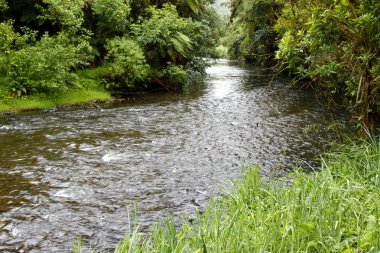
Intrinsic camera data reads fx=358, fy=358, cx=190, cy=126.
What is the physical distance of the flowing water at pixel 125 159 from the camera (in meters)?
4.53

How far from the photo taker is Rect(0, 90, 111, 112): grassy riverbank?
37.4 ft

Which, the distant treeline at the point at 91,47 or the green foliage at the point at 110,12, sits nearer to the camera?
the distant treeline at the point at 91,47

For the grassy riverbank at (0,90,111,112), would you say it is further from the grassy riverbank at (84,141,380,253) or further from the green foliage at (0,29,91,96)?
the grassy riverbank at (84,141,380,253)

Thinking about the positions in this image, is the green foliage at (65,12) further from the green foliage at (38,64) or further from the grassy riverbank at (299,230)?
the grassy riverbank at (299,230)

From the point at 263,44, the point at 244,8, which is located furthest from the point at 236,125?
the point at 263,44

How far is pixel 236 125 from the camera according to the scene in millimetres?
9688

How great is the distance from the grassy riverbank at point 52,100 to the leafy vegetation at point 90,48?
0.22 metres

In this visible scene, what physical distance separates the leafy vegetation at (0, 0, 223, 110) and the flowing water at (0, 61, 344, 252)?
1.75 m

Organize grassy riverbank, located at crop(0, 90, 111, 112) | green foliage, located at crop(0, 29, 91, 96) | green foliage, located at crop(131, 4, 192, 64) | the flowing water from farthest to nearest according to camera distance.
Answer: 1. green foliage, located at crop(131, 4, 192, 64)
2. green foliage, located at crop(0, 29, 91, 96)
3. grassy riverbank, located at crop(0, 90, 111, 112)
4. the flowing water

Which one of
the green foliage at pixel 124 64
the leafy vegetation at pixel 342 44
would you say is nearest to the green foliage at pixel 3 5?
the green foliage at pixel 124 64

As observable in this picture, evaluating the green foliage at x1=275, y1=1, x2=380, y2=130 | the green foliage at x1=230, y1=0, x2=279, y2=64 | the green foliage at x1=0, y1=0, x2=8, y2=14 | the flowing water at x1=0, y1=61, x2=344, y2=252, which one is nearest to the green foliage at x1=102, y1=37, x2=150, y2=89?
the flowing water at x1=0, y1=61, x2=344, y2=252

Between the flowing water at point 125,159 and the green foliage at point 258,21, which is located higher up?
the green foliage at point 258,21

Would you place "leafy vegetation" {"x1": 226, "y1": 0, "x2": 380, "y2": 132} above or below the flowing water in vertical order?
above

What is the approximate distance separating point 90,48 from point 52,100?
2322 mm
